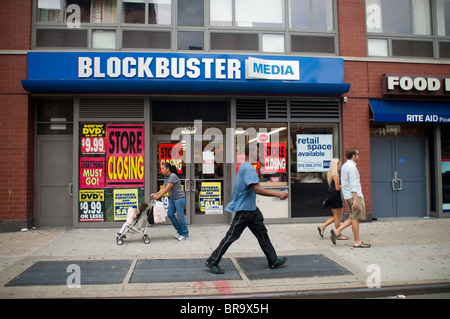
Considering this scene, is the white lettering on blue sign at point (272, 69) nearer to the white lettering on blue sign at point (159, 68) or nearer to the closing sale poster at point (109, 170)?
the white lettering on blue sign at point (159, 68)

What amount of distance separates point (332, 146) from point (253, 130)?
2392 millimetres

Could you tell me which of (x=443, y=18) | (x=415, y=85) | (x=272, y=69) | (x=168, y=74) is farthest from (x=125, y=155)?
(x=443, y=18)

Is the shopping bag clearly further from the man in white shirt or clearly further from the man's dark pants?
the man in white shirt

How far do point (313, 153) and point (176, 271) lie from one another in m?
5.68

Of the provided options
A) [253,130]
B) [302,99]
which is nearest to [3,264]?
[253,130]

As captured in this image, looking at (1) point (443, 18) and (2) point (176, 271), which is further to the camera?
(1) point (443, 18)

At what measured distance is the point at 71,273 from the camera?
530 centimetres

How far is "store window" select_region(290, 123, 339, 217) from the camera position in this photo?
371 inches

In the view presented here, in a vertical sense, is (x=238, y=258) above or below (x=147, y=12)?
below

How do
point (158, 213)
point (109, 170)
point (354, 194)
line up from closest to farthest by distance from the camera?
1. point (354, 194)
2. point (158, 213)
3. point (109, 170)

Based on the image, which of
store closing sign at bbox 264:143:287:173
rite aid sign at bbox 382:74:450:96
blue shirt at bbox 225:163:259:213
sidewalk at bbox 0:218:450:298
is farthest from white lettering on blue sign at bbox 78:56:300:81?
blue shirt at bbox 225:163:259:213

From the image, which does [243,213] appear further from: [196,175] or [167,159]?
[167,159]

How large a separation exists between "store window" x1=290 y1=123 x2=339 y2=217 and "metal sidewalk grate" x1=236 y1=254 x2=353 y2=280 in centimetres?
325

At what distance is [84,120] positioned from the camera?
29.0 feet
